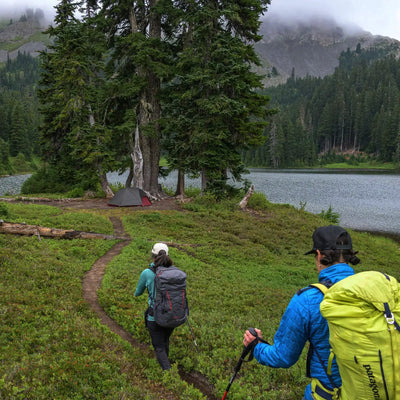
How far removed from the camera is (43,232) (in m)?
14.4

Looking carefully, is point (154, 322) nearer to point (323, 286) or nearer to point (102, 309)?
point (102, 309)

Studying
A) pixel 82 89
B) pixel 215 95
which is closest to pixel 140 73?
pixel 82 89

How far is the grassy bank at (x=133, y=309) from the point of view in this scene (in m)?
5.29

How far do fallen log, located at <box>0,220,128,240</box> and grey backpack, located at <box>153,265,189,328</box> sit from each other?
34.3 ft

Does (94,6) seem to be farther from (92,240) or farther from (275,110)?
(92,240)

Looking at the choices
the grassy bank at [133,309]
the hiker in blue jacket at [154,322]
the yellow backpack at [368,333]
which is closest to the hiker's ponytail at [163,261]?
the hiker in blue jacket at [154,322]

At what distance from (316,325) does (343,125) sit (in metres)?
164

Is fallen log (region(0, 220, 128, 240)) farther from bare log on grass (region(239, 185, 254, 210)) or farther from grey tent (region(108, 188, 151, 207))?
bare log on grass (region(239, 185, 254, 210))

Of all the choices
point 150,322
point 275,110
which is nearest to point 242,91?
point 275,110

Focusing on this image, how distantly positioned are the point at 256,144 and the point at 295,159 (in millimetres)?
111816

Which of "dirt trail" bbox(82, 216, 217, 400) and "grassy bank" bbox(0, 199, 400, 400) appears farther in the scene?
"dirt trail" bbox(82, 216, 217, 400)

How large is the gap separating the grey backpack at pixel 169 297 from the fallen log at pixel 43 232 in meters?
10.5

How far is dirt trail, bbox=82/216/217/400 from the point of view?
574cm

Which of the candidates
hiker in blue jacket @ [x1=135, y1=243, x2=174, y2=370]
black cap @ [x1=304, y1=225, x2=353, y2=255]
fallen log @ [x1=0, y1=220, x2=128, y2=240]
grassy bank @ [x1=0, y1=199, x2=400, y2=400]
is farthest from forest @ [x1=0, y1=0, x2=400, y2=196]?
black cap @ [x1=304, y1=225, x2=353, y2=255]
